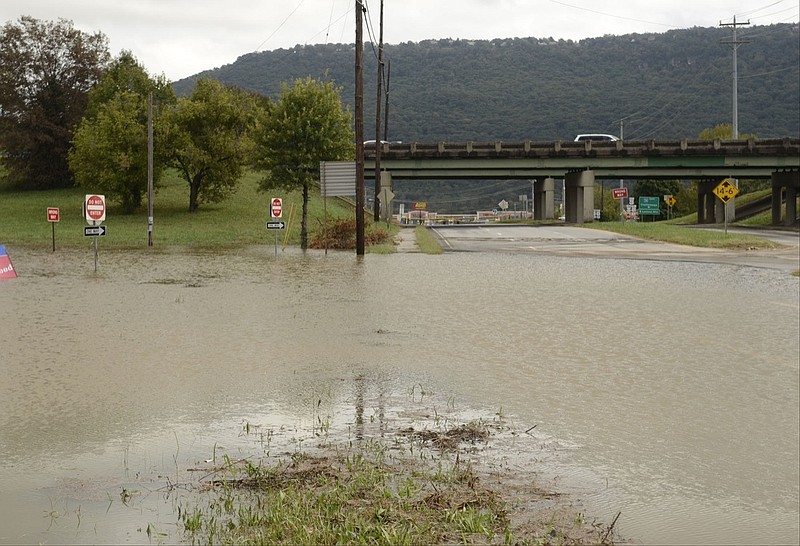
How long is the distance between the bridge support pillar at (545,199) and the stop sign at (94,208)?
235 ft

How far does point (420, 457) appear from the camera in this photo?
278 inches

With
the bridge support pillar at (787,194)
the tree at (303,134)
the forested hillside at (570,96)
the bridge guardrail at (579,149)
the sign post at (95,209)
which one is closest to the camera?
the sign post at (95,209)

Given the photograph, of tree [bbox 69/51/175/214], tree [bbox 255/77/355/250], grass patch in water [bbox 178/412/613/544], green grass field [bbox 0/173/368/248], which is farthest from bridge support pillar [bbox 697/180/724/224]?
grass patch in water [bbox 178/412/613/544]

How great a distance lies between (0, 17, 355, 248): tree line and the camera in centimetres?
4969

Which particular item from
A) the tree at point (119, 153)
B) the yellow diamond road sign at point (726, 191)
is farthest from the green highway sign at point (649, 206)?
the yellow diamond road sign at point (726, 191)

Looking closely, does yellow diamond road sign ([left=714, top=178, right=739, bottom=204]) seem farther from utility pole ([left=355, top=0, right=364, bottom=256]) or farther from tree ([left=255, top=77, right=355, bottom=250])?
utility pole ([left=355, top=0, right=364, bottom=256])

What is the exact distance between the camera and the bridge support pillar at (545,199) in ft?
313

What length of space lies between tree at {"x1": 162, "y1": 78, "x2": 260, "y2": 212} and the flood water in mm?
41370

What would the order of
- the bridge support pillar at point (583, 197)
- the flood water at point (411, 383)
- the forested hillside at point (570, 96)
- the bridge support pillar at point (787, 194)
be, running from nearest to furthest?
the flood water at point (411, 383), the bridge support pillar at point (787, 194), the bridge support pillar at point (583, 197), the forested hillside at point (570, 96)

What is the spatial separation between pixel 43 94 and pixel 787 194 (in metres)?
57.7

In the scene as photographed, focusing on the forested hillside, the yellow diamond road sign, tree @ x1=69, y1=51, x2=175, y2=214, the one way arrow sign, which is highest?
the forested hillside

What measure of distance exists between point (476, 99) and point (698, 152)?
10643cm

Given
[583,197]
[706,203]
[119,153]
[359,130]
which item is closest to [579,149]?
[583,197]

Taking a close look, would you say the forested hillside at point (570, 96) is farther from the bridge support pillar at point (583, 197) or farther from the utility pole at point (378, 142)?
the utility pole at point (378, 142)
